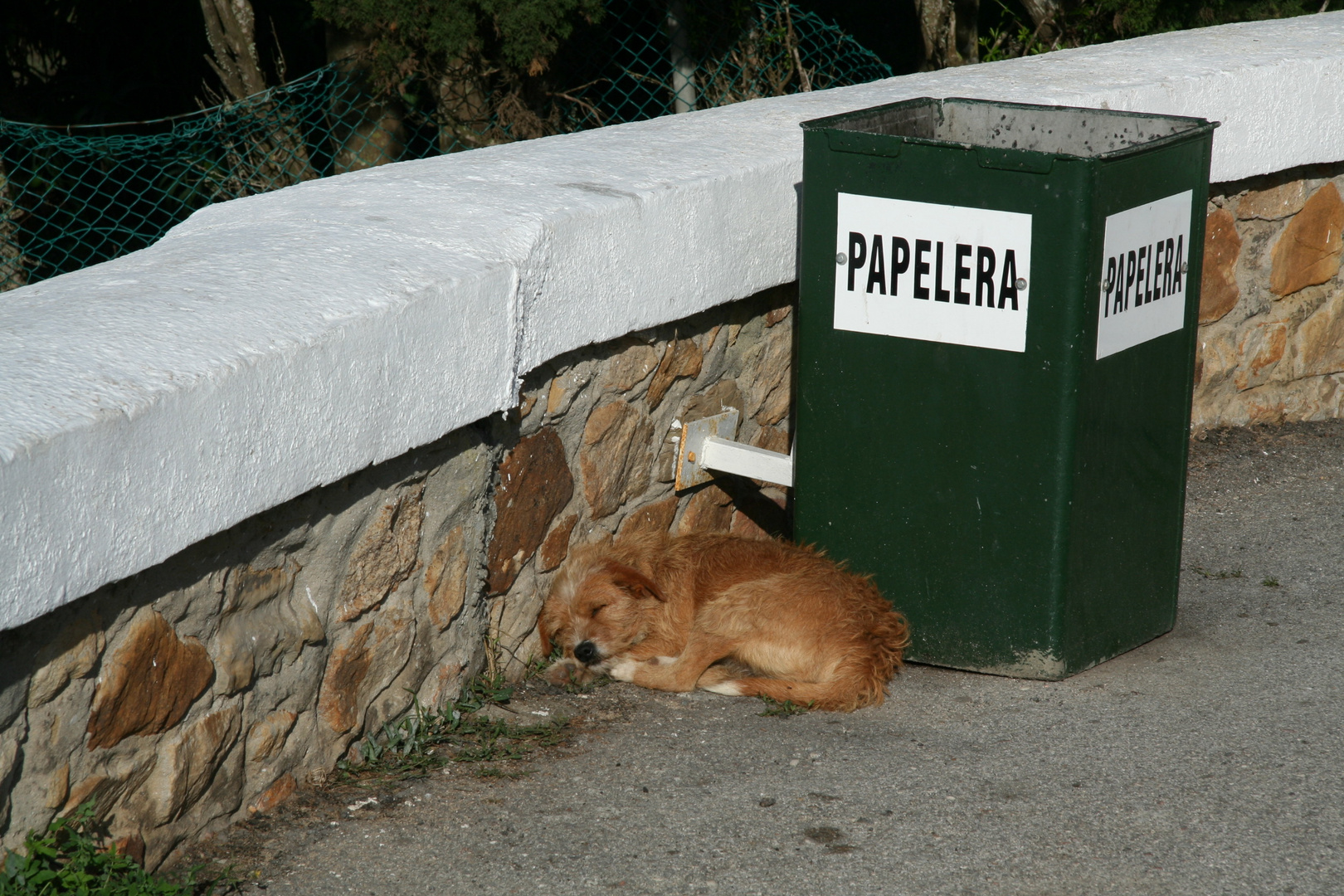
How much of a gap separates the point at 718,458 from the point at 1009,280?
113cm

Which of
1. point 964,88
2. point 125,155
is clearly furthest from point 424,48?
point 964,88

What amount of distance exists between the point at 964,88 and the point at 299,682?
3179 millimetres

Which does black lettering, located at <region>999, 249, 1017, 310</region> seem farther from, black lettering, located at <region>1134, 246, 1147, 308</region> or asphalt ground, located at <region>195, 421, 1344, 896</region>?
asphalt ground, located at <region>195, 421, 1344, 896</region>

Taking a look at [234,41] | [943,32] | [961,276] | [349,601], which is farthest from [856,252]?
[234,41]

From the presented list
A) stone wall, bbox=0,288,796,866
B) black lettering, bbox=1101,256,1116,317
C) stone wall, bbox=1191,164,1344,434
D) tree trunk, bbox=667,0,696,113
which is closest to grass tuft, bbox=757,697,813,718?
stone wall, bbox=0,288,796,866

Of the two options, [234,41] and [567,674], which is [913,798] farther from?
[234,41]

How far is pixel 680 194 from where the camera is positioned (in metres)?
3.87

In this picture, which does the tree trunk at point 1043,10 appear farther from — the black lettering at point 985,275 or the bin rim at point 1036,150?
the black lettering at point 985,275

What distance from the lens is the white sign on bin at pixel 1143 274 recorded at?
3.56 meters

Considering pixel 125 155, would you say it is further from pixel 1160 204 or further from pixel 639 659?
pixel 1160 204

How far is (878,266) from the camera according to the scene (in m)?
3.74

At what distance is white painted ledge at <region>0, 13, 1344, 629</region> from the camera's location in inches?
97.6

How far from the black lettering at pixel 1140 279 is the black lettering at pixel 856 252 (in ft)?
2.37

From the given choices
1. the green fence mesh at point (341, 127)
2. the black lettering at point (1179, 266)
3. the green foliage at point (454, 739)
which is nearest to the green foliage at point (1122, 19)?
the green fence mesh at point (341, 127)
